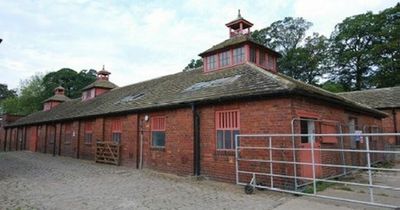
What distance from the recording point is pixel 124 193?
8.84 meters

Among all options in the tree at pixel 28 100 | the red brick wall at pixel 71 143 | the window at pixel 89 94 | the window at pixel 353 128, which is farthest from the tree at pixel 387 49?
the tree at pixel 28 100

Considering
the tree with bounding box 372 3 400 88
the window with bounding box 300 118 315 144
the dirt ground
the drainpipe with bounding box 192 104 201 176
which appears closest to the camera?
the dirt ground

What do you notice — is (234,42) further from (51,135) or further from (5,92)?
(5,92)

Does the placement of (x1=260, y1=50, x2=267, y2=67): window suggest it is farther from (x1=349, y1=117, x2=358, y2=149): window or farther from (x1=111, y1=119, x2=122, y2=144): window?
(x1=111, y1=119, x2=122, y2=144): window

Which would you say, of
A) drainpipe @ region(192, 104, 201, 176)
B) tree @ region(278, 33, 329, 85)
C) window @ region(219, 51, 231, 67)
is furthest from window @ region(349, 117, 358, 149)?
tree @ region(278, 33, 329, 85)

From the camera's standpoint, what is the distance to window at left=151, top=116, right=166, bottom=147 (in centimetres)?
1334

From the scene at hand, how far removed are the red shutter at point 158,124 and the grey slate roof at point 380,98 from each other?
18.4 meters

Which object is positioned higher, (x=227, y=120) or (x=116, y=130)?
(x=227, y=120)

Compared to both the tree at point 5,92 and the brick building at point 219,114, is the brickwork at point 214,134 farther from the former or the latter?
the tree at point 5,92

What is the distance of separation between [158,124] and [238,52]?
4.96 meters

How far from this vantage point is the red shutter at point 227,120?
34.2 feet

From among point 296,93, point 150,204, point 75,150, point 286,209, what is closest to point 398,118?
point 296,93

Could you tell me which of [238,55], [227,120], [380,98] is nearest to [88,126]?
[238,55]

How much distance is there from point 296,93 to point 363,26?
3611 cm
